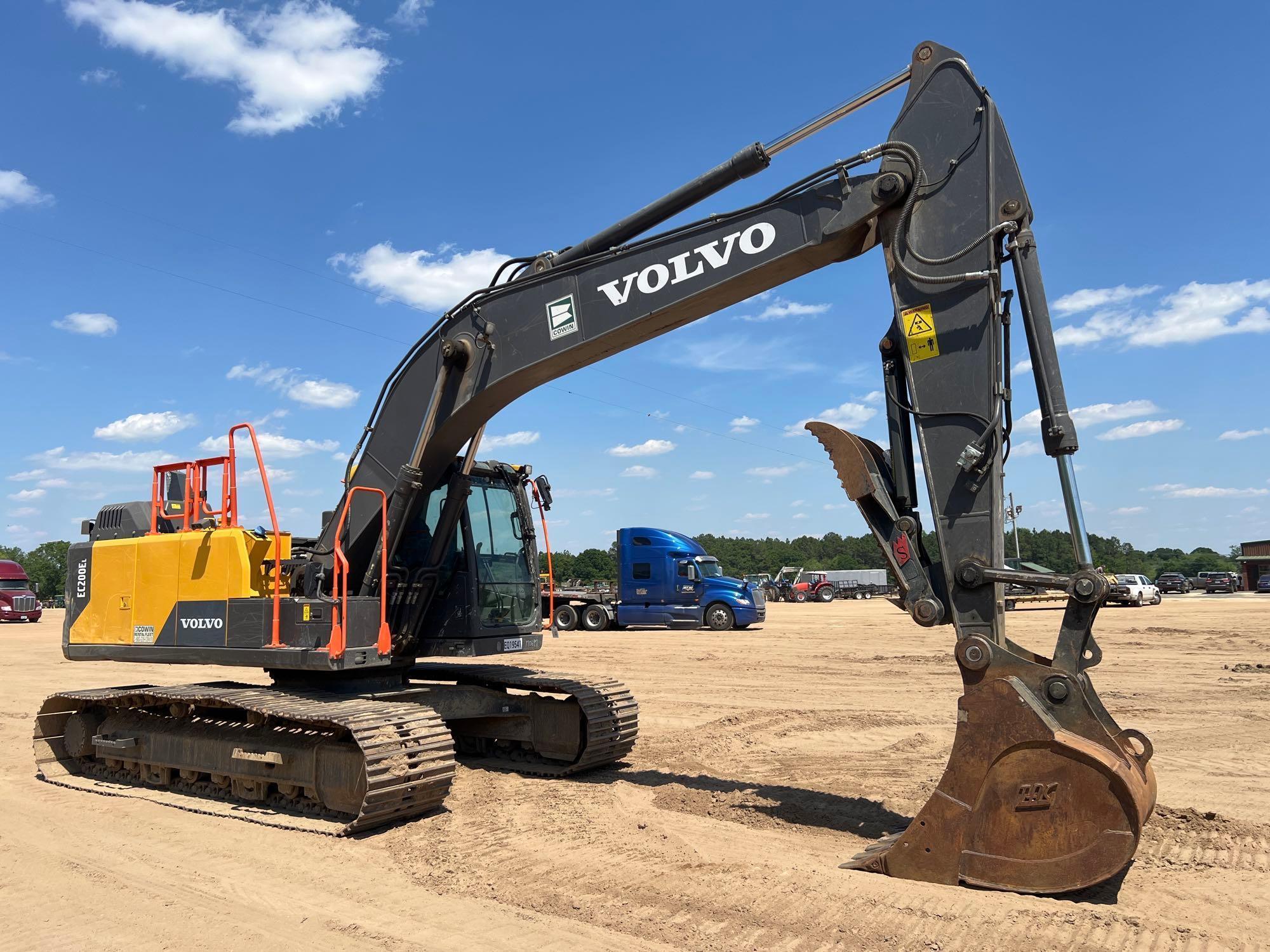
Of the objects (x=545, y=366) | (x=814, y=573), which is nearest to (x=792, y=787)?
(x=545, y=366)

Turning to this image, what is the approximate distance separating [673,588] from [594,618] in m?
3.08

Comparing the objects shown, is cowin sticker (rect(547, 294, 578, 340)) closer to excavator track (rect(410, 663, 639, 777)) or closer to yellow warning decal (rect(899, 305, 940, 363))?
yellow warning decal (rect(899, 305, 940, 363))

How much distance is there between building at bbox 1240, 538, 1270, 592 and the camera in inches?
2608

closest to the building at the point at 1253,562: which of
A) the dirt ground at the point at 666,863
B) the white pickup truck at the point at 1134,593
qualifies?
the white pickup truck at the point at 1134,593

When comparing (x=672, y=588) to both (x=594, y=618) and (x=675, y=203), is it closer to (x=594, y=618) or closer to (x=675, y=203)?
(x=594, y=618)

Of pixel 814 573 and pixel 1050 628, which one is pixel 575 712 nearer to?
pixel 1050 628

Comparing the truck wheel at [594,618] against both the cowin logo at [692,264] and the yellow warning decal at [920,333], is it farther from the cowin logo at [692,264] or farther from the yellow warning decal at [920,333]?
the yellow warning decal at [920,333]

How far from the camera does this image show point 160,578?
888 cm

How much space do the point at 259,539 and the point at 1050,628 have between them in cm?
2260

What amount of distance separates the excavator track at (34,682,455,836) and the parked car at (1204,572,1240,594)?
61181 millimetres

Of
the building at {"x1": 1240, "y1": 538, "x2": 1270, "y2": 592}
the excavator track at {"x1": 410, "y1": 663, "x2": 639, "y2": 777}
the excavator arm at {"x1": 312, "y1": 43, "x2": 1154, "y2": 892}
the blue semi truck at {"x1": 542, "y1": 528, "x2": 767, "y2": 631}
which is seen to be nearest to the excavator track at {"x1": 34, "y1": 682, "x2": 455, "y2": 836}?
the excavator track at {"x1": 410, "y1": 663, "x2": 639, "y2": 777}

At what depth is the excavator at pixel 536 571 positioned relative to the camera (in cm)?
539

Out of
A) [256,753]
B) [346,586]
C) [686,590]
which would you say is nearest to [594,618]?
[686,590]

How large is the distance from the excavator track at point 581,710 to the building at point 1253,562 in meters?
66.3
